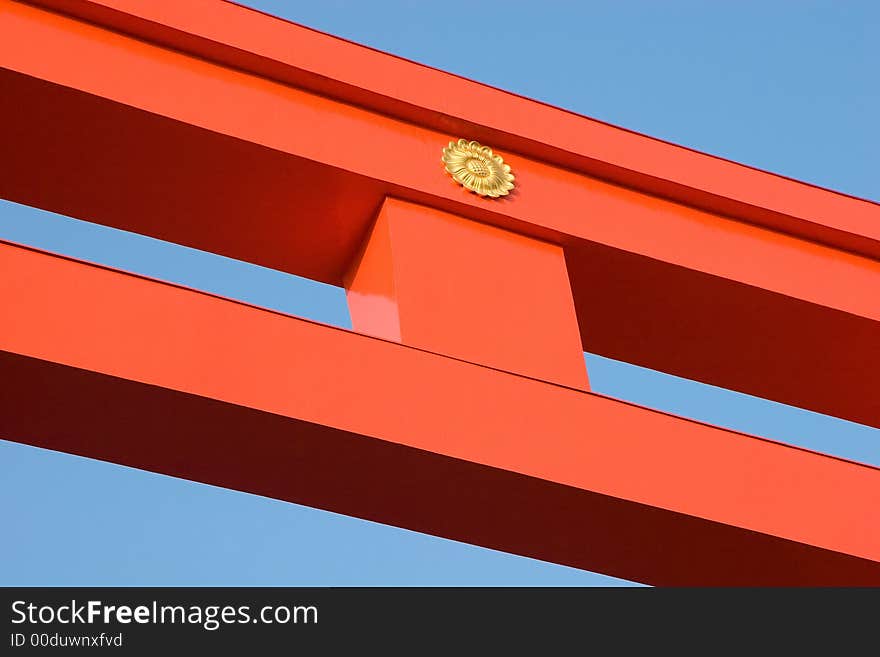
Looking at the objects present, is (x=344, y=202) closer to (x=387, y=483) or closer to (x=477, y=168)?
(x=477, y=168)

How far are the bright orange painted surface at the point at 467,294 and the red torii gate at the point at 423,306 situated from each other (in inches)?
0.8

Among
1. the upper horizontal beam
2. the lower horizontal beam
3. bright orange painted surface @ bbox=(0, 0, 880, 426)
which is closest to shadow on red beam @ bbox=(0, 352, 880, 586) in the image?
the lower horizontal beam

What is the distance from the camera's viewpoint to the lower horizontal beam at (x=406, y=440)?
22.0ft

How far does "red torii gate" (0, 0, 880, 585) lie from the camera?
6.85m

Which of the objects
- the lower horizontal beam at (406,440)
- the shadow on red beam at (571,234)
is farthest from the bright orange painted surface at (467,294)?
the lower horizontal beam at (406,440)

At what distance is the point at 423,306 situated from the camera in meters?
8.30

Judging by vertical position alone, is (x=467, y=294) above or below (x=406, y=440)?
above

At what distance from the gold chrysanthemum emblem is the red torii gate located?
3.2 inches

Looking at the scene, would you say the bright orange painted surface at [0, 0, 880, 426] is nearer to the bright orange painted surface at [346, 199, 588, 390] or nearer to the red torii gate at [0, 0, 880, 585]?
→ the red torii gate at [0, 0, 880, 585]

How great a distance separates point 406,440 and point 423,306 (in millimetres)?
1487

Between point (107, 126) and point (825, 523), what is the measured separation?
175 inches

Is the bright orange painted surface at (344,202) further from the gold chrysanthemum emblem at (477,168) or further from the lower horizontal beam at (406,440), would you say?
the lower horizontal beam at (406,440)

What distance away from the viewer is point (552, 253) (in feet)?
30.3

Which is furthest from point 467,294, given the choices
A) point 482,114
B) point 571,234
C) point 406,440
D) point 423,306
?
point 406,440
